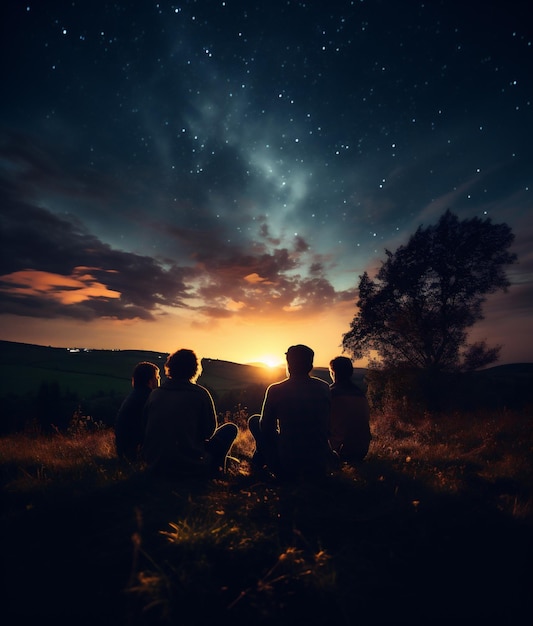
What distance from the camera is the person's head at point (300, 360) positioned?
4.85 m

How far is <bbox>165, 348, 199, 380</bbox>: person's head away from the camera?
193 inches

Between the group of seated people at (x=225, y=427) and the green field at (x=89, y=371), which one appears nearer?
the group of seated people at (x=225, y=427)

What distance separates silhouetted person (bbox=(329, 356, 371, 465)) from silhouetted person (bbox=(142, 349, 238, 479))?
220cm

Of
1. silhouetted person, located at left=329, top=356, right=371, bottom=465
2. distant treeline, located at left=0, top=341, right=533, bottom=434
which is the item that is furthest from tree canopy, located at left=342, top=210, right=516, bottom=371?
silhouetted person, located at left=329, top=356, right=371, bottom=465

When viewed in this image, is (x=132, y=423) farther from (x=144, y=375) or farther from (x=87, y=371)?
(x=87, y=371)

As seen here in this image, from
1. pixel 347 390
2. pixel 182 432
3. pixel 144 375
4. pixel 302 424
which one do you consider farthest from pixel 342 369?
pixel 144 375

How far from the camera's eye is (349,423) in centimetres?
589

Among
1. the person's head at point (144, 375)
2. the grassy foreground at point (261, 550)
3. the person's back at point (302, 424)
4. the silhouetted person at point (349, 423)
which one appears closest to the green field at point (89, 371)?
the silhouetted person at point (349, 423)

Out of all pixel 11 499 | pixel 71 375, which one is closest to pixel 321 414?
pixel 11 499

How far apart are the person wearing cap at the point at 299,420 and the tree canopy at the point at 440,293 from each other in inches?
560

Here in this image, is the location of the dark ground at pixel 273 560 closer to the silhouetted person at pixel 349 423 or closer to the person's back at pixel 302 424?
the person's back at pixel 302 424

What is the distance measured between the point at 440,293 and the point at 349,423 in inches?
561

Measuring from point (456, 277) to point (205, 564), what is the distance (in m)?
18.9

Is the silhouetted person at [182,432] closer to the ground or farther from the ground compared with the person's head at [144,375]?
closer to the ground
